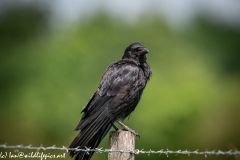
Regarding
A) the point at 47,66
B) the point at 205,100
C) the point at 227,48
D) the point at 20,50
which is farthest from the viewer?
the point at 227,48

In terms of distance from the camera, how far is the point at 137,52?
9.61 m

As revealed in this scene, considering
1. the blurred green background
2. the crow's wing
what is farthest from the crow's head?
the blurred green background

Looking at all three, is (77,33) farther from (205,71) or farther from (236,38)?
(236,38)

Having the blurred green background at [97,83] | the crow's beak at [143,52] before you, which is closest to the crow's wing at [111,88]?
→ the crow's beak at [143,52]

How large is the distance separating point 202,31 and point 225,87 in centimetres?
1356

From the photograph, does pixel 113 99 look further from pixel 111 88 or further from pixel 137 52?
pixel 137 52

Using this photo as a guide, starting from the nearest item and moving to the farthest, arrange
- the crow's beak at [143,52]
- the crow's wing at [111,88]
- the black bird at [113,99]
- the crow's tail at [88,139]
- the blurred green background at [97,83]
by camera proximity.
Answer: the crow's tail at [88,139], the black bird at [113,99], the crow's wing at [111,88], the crow's beak at [143,52], the blurred green background at [97,83]

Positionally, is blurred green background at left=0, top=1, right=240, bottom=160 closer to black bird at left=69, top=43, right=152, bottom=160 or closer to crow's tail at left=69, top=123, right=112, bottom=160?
black bird at left=69, top=43, right=152, bottom=160

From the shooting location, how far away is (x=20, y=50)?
2866 cm

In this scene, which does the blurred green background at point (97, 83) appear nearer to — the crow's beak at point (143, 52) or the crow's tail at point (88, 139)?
the crow's beak at point (143, 52)

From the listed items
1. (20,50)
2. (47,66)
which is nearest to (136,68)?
(47,66)

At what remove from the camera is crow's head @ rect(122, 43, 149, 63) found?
9539mm

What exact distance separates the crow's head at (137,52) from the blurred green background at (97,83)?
6017mm

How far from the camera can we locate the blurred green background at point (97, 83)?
59.4ft
